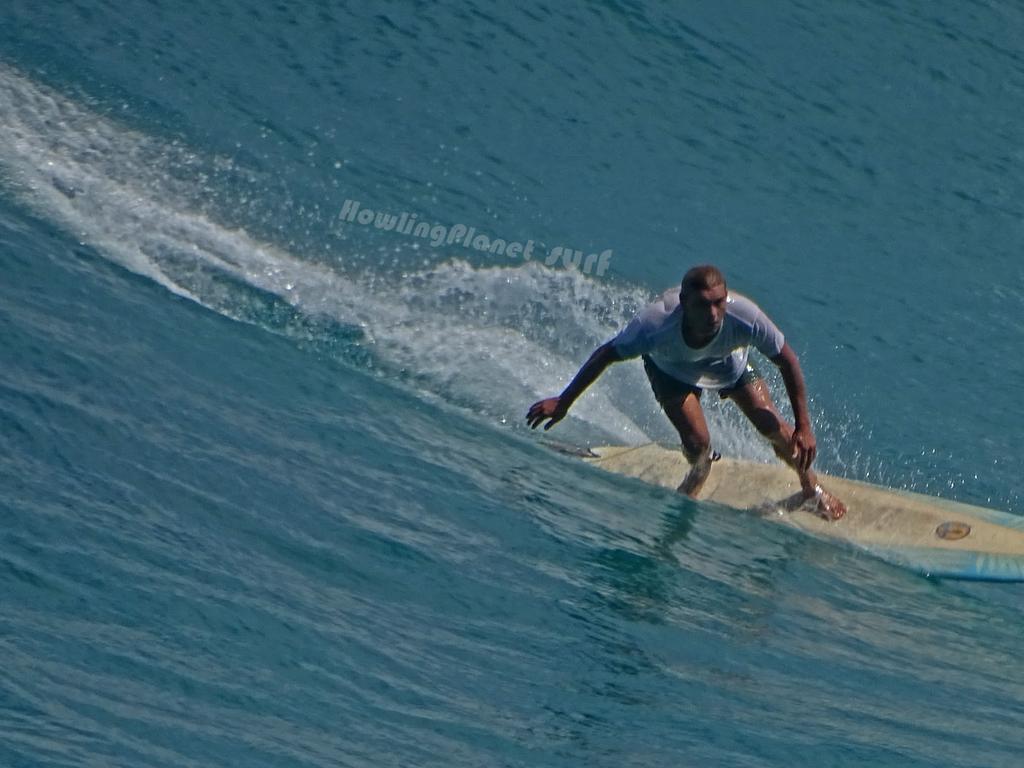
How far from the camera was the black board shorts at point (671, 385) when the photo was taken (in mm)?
8500

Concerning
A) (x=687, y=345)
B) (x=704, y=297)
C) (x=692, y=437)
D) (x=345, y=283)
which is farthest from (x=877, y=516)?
(x=345, y=283)

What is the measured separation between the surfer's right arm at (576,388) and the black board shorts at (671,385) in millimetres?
399

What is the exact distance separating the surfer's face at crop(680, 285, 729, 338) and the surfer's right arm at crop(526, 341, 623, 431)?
493mm

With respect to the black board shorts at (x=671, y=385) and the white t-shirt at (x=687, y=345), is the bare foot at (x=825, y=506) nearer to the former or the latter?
the black board shorts at (x=671, y=385)

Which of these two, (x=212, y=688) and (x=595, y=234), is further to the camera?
(x=595, y=234)

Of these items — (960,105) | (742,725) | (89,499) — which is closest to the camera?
(742,725)

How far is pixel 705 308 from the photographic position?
7.50 meters

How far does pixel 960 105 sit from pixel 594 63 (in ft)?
13.1

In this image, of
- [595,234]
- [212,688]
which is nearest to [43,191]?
[595,234]

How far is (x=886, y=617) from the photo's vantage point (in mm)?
7523

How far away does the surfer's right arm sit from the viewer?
8.11 m

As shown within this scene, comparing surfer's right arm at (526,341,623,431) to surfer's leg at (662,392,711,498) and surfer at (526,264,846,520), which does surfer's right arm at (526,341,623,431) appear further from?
surfer's leg at (662,392,711,498)

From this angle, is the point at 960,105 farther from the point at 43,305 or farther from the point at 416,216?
the point at 43,305

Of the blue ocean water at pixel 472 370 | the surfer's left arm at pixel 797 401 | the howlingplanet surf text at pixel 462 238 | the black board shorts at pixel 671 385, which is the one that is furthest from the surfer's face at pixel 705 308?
the howlingplanet surf text at pixel 462 238
